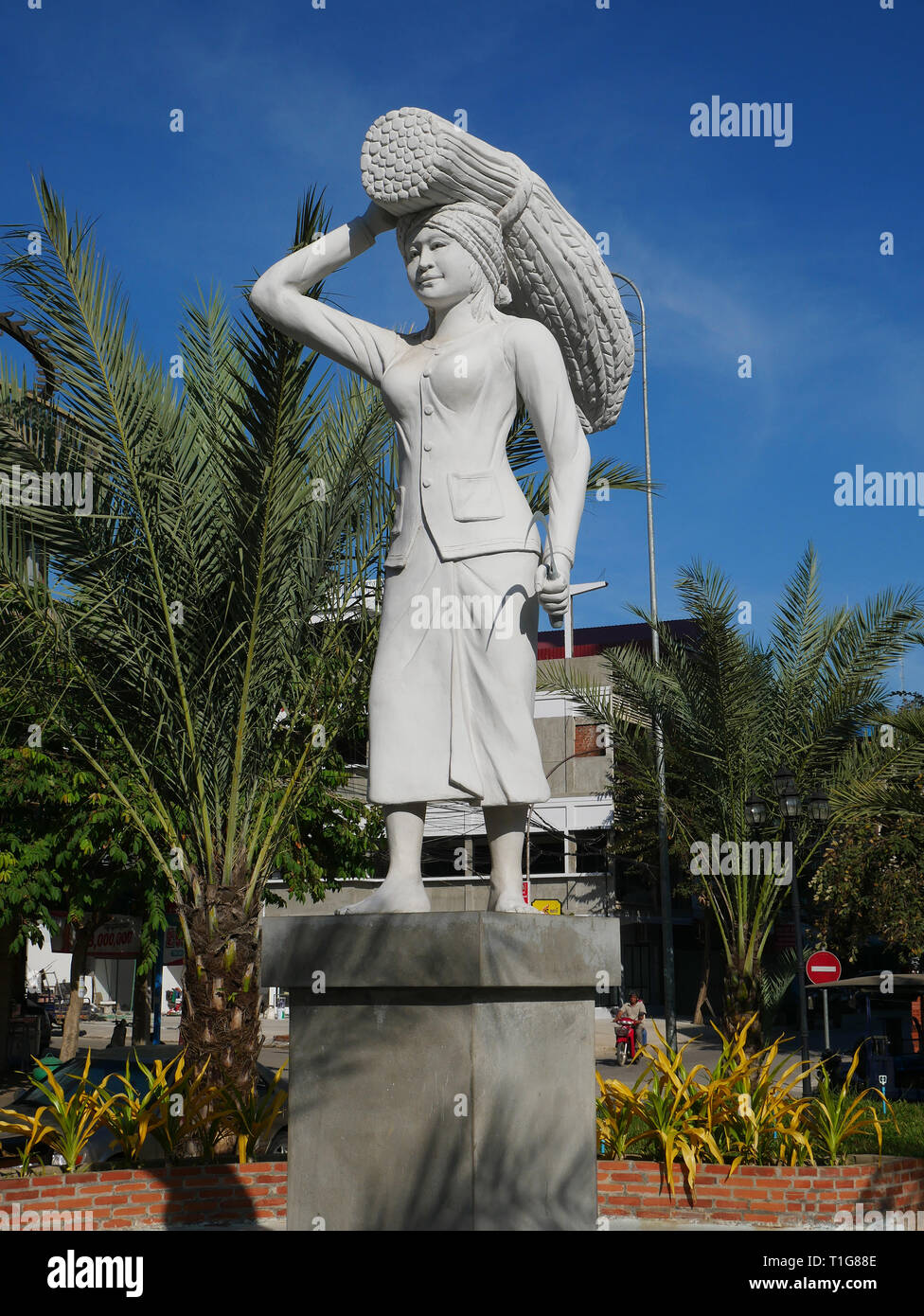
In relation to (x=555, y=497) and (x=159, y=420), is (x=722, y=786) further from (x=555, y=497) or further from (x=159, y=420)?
(x=555, y=497)

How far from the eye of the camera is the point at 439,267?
411cm

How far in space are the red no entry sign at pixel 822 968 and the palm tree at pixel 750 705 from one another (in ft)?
2.03

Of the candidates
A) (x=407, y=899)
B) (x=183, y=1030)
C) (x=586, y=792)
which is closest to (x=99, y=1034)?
(x=586, y=792)

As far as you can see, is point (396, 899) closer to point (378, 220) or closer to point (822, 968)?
point (378, 220)

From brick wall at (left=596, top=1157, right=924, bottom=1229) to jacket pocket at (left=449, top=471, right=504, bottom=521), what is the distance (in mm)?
3956

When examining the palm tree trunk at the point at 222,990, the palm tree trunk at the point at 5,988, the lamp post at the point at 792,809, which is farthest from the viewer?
the palm tree trunk at the point at 5,988

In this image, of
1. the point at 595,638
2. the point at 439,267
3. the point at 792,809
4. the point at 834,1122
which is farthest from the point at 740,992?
the point at 595,638

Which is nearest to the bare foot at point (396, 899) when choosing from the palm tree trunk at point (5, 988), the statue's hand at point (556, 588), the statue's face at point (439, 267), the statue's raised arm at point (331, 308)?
the statue's hand at point (556, 588)

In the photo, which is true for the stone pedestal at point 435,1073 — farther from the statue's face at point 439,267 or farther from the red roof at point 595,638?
the red roof at point 595,638

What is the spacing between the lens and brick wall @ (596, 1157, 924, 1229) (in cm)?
629

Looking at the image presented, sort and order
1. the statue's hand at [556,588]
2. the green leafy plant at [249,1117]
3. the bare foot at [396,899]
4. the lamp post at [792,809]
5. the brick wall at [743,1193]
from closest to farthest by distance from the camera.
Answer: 1. the bare foot at [396,899]
2. the statue's hand at [556,588]
3. the brick wall at [743,1193]
4. the green leafy plant at [249,1117]
5. the lamp post at [792,809]

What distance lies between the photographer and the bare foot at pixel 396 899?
12.3ft
